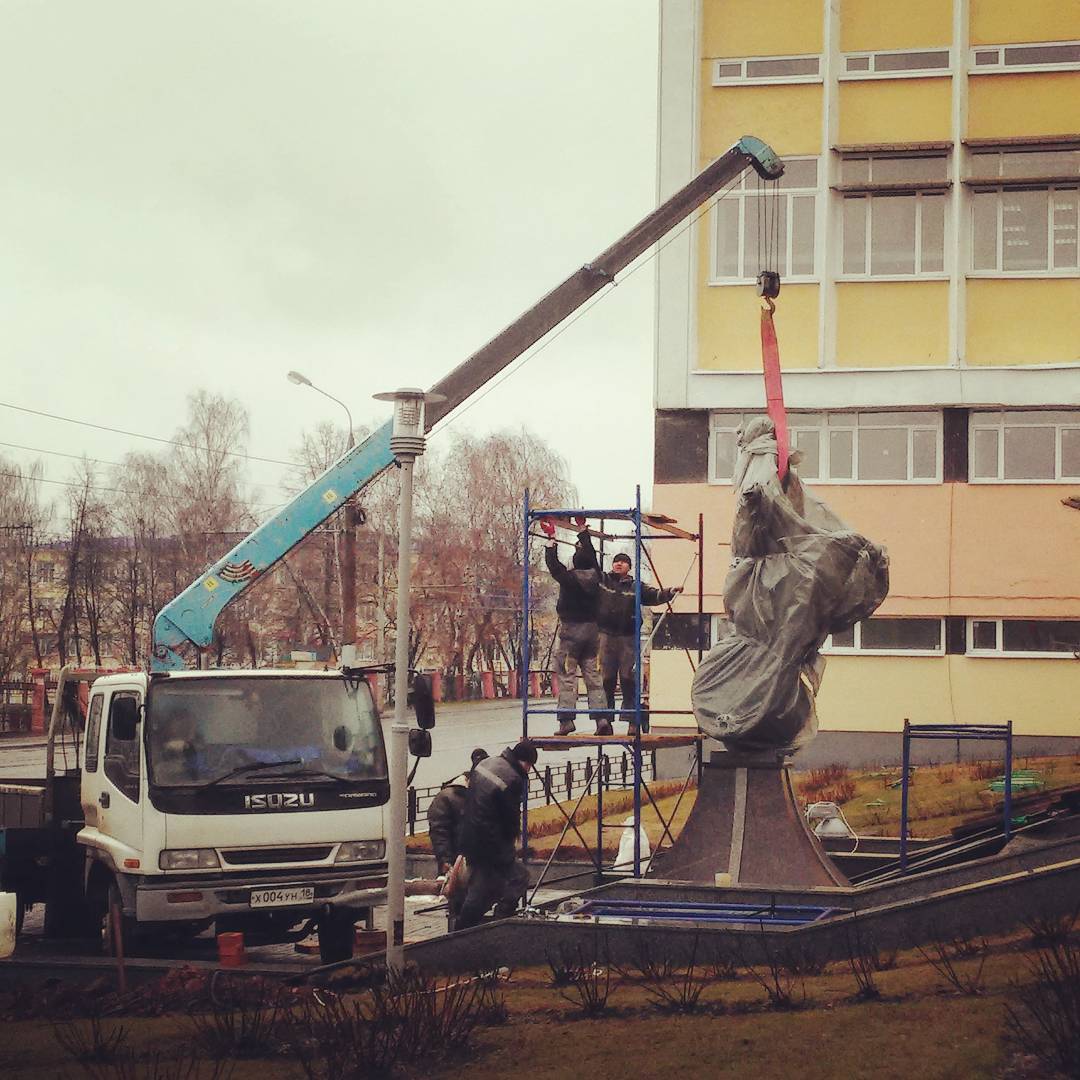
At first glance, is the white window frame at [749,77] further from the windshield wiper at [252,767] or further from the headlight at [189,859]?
the headlight at [189,859]

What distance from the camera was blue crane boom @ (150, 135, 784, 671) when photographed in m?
16.1

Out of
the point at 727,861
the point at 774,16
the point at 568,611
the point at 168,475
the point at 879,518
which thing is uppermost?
the point at 774,16

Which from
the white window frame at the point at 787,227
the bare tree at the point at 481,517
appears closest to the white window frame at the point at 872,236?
the white window frame at the point at 787,227

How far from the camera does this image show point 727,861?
41.2 feet

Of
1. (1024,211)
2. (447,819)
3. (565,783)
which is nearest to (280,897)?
(447,819)

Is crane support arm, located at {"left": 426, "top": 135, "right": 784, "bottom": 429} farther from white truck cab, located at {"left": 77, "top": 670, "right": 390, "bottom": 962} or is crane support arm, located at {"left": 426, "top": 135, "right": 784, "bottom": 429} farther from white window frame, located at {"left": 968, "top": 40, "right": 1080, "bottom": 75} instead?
white window frame, located at {"left": 968, "top": 40, "right": 1080, "bottom": 75}

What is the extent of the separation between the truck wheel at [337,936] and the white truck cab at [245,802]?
0.01 m

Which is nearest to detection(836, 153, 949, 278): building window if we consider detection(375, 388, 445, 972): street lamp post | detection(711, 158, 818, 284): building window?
detection(711, 158, 818, 284): building window

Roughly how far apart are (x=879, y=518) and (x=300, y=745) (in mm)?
17241

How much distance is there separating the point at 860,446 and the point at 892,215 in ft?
13.3

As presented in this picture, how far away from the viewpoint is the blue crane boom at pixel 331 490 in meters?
16.1

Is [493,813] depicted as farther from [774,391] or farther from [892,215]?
[892,215]

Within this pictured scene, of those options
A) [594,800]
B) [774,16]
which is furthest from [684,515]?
[774,16]

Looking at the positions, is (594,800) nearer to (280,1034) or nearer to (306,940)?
(306,940)
